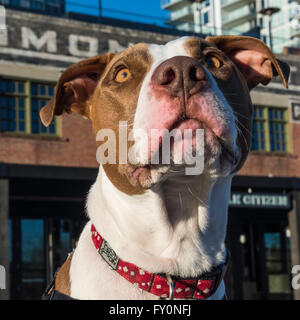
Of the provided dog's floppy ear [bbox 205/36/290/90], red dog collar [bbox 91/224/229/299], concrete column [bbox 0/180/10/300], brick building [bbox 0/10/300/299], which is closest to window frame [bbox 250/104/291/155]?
brick building [bbox 0/10/300/299]

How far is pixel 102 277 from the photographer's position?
328 cm

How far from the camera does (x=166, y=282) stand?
Result: 3211mm

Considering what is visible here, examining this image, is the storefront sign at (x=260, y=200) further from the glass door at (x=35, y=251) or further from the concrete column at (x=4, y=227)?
the concrete column at (x=4, y=227)

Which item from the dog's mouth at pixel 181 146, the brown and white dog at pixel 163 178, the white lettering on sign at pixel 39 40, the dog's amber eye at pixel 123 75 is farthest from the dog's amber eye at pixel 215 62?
the white lettering on sign at pixel 39 40

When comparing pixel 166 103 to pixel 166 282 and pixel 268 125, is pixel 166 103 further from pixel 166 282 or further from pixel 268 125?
pixel 268 125

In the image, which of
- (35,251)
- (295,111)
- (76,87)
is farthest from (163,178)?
(295,111)

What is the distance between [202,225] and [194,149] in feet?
1.59

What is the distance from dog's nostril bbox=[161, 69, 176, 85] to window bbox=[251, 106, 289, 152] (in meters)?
17.2

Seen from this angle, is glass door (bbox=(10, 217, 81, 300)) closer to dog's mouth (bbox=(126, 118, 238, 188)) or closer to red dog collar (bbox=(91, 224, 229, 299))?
red dog collar (bbox=(91, 224, 229, 299))

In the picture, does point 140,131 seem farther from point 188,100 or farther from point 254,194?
point 254,194

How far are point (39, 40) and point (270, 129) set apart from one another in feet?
27.6

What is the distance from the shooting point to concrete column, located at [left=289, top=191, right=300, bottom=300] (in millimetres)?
18811

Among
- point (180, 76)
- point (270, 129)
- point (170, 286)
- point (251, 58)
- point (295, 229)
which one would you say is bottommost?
point (295, 229)

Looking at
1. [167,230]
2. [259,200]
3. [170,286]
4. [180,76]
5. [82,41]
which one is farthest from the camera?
[259,200]
